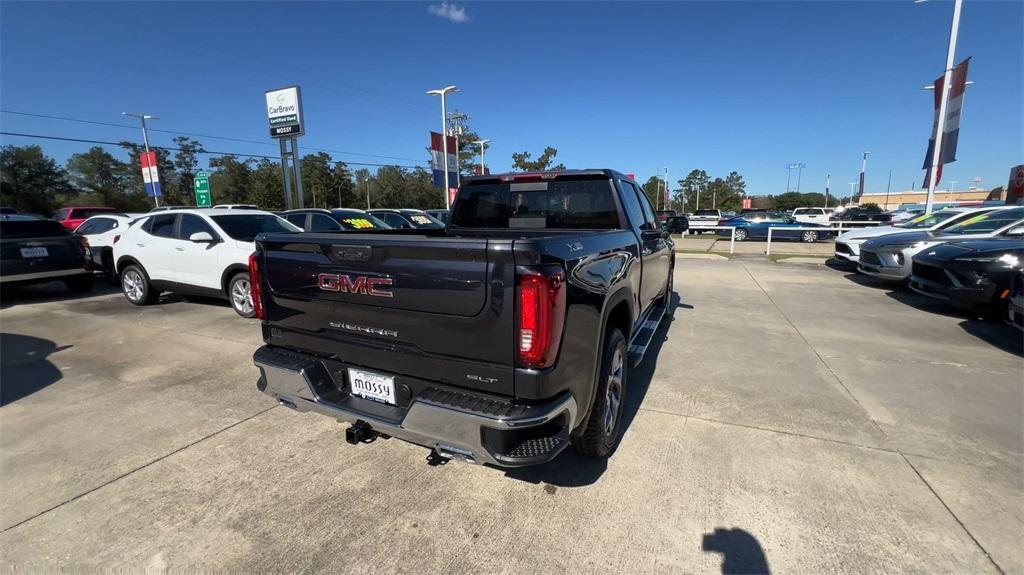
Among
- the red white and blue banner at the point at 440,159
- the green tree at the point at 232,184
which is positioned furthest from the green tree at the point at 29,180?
the red white and blue banner at the point at 440,159

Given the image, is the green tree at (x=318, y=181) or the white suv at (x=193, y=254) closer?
the white suv at (x=193, y=254)

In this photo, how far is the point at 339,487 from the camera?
8.93 ft

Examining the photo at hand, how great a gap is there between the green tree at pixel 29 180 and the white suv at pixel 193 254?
4945 centimetres

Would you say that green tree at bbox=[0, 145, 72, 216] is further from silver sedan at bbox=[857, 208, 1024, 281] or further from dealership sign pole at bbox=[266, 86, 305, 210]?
silver sedan at bbox=[857, 208, 1024, 281]

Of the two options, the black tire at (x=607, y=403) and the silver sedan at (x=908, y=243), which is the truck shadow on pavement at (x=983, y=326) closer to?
the silver sedan at (x=908, y=243)

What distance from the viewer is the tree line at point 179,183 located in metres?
44.1

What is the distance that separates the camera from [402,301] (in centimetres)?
229

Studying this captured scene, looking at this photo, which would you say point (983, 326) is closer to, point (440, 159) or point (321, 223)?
point (321, 223)

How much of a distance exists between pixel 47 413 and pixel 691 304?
26.2ft

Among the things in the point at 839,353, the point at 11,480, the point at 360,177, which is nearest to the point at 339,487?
the point at 11,480

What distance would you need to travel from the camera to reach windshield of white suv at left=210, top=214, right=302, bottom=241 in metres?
6.80

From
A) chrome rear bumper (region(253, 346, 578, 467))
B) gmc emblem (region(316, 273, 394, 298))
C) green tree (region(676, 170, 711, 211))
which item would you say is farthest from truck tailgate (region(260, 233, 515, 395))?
green tree (region(676, 170, 711, 211))

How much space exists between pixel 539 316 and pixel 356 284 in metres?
1.03

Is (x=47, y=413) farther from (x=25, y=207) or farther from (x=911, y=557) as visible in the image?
(x=25, y=207)
